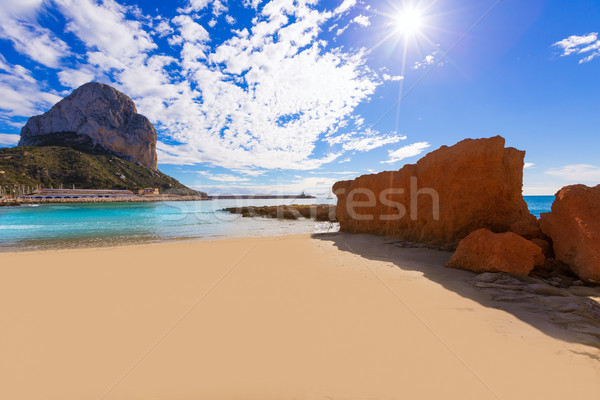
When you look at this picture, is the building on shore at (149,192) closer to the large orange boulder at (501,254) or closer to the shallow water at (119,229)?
A: the shallow water at (119,229)

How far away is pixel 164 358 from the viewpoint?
2586mm

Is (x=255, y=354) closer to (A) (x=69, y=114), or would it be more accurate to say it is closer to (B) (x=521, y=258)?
(B) (x=521, y=258)

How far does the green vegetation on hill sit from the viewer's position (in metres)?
68.8

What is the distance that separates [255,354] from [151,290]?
10.9 ft

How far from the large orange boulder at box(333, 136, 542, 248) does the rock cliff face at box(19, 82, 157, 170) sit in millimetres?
123292

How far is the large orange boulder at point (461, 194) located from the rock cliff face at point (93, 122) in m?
123

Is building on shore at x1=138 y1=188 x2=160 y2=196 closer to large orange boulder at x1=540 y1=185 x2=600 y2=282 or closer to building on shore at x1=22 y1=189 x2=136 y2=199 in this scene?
building on shore at x1=22 y1=189 x2=136 y2=199

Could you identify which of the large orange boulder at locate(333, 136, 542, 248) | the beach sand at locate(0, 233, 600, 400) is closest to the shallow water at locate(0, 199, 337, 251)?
the large orange boulder at locate(333, 136, 542, 248)

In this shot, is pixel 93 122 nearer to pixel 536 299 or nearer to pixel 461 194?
pixel 461 194

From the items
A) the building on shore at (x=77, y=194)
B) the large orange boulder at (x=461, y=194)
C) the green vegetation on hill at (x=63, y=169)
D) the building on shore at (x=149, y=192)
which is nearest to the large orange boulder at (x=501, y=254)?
the large orange boulder at (x=461, y=194)

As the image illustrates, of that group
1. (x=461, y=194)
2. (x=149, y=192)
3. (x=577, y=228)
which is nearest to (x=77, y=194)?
(x=149, y=192)

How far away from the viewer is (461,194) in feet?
25.4

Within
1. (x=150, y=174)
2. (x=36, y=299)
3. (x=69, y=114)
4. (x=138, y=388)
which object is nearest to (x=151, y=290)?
(x=36, y=299)

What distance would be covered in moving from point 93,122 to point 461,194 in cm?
13257
